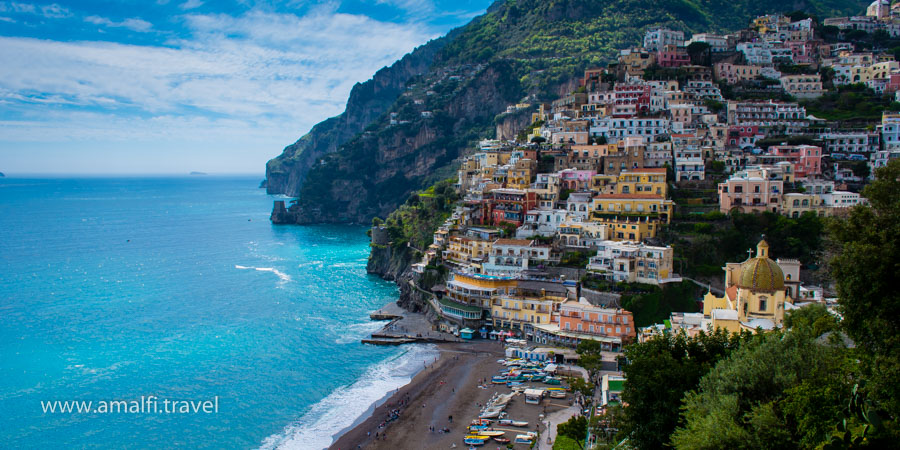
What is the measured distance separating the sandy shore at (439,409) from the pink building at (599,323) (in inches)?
253

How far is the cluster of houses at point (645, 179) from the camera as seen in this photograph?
2005 inches

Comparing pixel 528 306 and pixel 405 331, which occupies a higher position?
pixel 528 306

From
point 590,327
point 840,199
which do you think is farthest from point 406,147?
point 590,327

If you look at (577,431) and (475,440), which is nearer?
(577,431)

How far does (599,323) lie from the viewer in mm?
49469

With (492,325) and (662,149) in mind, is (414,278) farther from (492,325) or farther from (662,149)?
(662,149)

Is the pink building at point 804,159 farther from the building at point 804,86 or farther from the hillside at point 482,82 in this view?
the hillside at point 482,82

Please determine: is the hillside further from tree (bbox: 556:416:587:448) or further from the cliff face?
tree (bbox: 556:416:587:448)

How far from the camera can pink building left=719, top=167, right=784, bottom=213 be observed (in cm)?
5684

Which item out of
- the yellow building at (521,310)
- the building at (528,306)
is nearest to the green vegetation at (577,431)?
the building at (528,306)

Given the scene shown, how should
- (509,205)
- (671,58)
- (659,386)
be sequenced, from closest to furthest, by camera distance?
(659,386)
(509,205)
(671,58)

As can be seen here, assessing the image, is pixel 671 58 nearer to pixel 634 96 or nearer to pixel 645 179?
pixel 634 96

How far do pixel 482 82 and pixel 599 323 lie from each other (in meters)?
114

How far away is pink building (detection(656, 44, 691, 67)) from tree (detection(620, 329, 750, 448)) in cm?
6955
